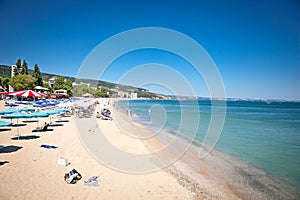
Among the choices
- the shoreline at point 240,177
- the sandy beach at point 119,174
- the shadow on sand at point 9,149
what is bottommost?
the shoreline at point 240,177

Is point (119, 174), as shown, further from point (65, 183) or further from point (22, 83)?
point (22, 83)

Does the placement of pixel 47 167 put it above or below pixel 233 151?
above

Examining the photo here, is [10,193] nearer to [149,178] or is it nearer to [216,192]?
[149,178]

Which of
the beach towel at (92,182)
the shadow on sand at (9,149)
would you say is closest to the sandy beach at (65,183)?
the shadow on sand at (9,149)

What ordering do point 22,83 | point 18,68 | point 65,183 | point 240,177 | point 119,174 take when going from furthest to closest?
point 18,68
point 22,83
point 240,177
point 119,174
point 65,183

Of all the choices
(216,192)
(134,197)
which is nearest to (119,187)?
(134,197)

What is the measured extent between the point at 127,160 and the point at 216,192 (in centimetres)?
337

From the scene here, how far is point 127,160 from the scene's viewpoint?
7.37m

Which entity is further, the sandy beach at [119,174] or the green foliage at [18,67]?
the green foliage at [18,67]

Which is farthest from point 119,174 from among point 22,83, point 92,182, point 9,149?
point 22,83

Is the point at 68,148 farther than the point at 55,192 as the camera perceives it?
Yes

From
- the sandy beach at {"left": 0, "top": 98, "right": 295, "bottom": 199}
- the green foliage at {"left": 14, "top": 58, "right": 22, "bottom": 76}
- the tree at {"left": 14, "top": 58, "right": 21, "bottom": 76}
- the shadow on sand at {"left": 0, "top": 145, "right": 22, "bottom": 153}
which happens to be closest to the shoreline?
the sandy beach at {"left": 0, "top": 98, "right": 295, "bottom": 199}

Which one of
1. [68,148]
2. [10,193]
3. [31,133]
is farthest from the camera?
[31,133]

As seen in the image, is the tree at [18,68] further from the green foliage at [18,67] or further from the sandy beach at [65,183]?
the sandy beach at [65,183]
